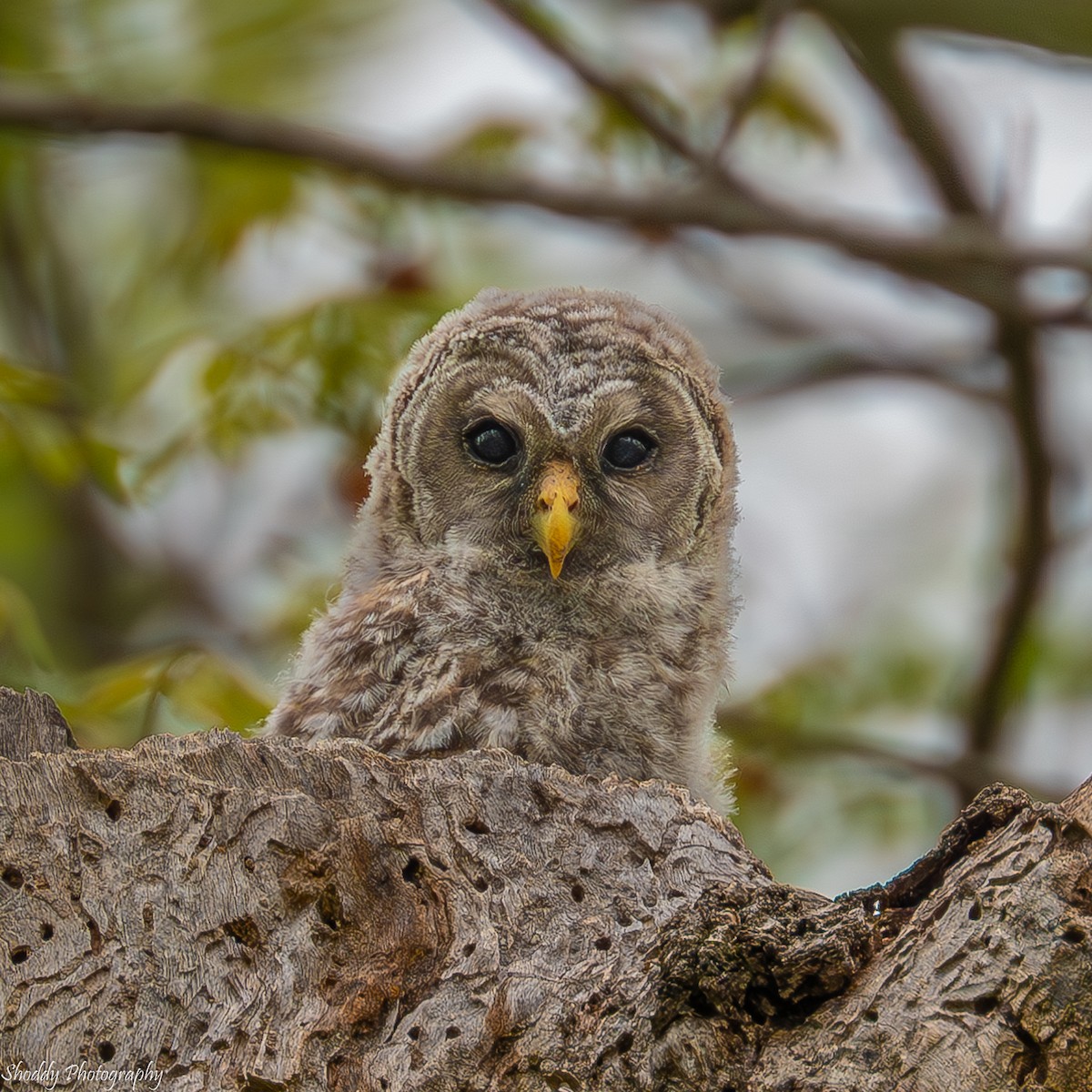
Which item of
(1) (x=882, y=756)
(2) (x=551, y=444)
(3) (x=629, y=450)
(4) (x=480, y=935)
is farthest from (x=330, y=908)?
(1) (x=882, y=756)

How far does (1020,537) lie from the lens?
597cm

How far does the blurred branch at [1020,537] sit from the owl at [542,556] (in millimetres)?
2169

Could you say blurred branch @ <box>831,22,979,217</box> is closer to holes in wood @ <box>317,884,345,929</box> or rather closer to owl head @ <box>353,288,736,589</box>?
owl head @ <box>353,288,736,589</box>

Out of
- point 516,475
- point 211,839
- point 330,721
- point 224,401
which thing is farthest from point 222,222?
point 211,839

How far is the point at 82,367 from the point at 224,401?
331 centimetres

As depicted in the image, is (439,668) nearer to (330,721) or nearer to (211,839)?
(330,721)

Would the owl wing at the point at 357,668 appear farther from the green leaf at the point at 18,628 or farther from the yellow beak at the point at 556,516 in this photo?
the green leaf at the point at 18,628

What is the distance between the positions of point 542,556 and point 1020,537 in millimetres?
2934

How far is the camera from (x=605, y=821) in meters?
2.83

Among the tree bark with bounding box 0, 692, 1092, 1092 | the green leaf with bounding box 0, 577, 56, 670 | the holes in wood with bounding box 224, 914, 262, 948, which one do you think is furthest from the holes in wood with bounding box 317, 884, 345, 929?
the green leaf with bounding box 0, 577, 56, 670

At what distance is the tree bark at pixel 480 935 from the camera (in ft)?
8.02

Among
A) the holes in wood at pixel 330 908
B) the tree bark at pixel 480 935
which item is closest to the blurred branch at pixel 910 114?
the tree bark at pixel 480 935

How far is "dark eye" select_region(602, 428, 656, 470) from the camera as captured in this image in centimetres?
377

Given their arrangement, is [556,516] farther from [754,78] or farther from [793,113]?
[793,113]
